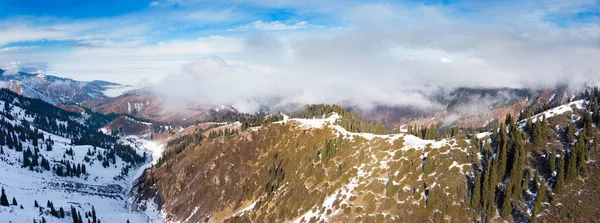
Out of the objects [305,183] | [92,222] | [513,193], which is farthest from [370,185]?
[92,222]

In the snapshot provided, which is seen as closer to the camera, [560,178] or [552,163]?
[560,178]

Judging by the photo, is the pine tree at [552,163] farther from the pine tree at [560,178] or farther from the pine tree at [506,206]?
the pine tree at [506,206]

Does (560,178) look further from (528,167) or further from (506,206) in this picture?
(506,206)

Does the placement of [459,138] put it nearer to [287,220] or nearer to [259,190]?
[287,220]

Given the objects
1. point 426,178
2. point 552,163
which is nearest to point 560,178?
point 552,163

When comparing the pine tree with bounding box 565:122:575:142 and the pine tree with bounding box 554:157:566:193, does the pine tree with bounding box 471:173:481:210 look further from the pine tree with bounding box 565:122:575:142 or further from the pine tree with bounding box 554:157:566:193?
the pine tree with bounding box 565:122:575:142

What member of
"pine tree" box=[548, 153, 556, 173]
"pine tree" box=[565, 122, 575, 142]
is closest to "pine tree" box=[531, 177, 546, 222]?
"pine tree" box=[548, 153, 556, 173]

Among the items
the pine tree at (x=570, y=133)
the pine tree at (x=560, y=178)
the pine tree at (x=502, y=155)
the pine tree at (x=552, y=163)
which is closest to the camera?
the pine tree at (x=560, y=178)

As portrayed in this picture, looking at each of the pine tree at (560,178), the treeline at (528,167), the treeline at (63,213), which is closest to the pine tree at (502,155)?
the treeline at (528,167)

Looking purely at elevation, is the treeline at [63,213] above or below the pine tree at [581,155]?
below

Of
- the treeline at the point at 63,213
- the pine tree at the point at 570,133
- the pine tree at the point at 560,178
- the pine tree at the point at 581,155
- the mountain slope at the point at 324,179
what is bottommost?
the treeline at the point at 63,213

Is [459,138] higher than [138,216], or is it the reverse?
[459,138]
